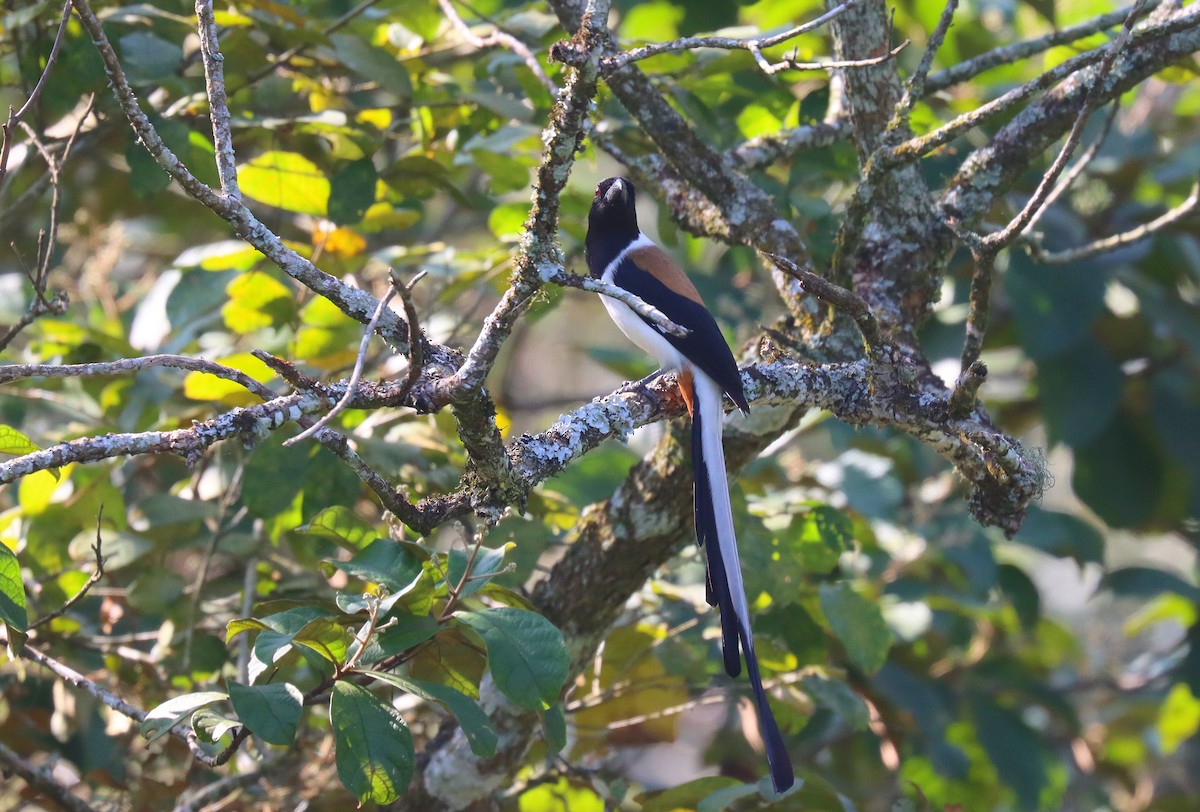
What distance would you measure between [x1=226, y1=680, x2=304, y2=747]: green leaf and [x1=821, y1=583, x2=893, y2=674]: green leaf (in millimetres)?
1478

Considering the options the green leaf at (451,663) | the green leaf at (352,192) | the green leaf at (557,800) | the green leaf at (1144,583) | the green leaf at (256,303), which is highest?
the green leaf at (352,192)

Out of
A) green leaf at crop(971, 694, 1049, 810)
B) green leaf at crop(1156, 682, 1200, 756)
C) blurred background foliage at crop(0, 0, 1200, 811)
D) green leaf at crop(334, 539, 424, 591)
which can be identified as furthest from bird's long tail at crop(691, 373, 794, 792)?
green leaf at crop(1156, 682, 1200, 756)

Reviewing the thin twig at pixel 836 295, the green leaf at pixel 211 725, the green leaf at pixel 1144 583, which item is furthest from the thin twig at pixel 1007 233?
the green leaf at pixel 1144 583

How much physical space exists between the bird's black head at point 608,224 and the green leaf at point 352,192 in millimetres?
667

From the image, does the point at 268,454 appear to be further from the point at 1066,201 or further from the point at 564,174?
Result: the point at 1066,201

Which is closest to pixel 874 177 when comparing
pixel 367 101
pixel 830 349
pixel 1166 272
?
pixel 830 349

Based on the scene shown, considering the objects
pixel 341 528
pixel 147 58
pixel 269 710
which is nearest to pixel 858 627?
pixel 341 528

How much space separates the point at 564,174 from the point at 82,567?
6.58 feet

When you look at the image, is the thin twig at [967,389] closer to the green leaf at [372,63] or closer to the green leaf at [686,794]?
the green leaf at [686,794]

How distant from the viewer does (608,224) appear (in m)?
3.24

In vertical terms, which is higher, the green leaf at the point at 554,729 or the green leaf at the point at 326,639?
the green leaf at the point at 326,639

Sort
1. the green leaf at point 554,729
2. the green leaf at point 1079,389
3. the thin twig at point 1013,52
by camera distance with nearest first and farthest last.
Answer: the green leaf at point 554,729 → the thin twig at point 1013,52 → the green leaf at point 1079,389

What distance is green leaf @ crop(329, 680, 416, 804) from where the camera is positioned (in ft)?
5.83

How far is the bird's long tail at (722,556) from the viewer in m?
2.09
